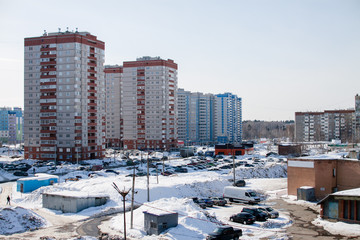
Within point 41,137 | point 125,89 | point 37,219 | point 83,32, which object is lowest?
point 37,219

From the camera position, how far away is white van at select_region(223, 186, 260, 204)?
39.5 metres

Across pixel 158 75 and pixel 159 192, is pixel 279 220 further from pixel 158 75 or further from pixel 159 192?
pixel 158 75

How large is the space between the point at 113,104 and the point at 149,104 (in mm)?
26728

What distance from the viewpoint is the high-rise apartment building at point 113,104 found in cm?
13638

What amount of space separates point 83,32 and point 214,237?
245 ft

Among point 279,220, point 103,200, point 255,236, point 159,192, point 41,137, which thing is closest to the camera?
point 255,236

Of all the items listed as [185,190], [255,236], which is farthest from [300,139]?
[255,236]

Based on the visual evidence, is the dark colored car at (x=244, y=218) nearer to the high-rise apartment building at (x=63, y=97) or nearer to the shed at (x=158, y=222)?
the shed at (x=158, y=222)

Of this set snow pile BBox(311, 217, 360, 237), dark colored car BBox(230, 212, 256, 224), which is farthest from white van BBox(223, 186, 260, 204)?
snow pile BBox(311, 217, 360, 237)

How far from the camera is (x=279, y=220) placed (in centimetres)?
3108

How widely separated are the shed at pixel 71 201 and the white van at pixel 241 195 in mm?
14137

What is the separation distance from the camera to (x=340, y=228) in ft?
93.5

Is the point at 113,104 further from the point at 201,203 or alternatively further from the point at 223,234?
the point at 223,234

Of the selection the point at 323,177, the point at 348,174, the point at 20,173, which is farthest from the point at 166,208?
the point at 20,173
